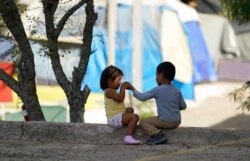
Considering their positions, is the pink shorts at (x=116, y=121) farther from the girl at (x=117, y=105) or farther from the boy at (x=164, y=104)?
the boy at (x=164, y=104)

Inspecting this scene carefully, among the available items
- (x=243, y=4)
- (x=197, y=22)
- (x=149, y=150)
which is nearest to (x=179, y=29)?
(x=197, y=22)

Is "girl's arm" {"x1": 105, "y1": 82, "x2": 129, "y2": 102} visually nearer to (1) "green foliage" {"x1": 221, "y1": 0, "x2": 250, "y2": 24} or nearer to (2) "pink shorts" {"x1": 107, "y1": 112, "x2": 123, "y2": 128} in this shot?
(2) "pink shorts" {"x1": 107, "y1": 112, "x2": 123, "y2": 128}

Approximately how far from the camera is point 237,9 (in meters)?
7.68

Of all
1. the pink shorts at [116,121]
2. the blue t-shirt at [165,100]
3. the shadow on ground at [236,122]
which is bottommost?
the shadow on ground at [236,122]

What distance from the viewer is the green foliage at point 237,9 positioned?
25.0ft

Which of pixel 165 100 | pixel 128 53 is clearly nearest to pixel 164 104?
pixel 165 100

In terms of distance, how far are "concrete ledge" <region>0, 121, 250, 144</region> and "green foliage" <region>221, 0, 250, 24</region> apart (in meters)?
1.44

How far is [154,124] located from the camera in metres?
7.07

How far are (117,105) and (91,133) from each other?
42 centimetres

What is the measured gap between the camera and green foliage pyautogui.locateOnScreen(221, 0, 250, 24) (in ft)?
25.0

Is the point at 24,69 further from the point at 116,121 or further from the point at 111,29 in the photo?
the point at 111,29

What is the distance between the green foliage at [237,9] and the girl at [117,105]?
161 cm

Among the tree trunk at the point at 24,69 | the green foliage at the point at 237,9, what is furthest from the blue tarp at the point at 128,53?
the green foliage at the point at 237,9

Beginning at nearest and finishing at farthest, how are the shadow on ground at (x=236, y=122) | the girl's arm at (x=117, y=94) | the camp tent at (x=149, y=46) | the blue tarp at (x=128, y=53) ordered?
the girl's arm at (x=117, y=94) → the shadow on ground at (x=236, y=122) → the camp tent at (x=149, y=46) → the blue tarp at (x=128, y=53)
